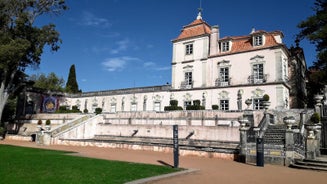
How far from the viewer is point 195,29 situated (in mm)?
33188

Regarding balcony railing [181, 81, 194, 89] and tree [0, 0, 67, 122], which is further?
balcony railing [181, 81, 194, 89]

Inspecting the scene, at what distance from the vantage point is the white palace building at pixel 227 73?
27062 mm

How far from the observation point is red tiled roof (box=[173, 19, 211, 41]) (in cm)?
3241

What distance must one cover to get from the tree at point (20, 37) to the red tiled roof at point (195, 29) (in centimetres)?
1418

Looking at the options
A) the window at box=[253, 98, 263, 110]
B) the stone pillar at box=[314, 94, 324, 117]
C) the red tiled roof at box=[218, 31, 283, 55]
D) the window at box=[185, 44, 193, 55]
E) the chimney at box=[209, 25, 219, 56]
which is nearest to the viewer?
the stone pillar at box=[314, 94, 324, 117]

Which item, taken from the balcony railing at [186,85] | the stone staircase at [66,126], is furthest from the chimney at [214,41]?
the stone staircase at [66,126]

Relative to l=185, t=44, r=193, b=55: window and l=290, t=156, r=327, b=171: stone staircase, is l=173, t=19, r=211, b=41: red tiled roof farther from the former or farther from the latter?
l=290, t=156, r=327, b=171: stone staircase

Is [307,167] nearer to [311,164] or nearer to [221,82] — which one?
[311,164]

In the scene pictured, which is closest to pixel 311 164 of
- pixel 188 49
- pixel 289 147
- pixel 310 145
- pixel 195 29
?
pixel 289 147

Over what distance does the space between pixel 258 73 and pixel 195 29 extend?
9801 millimetres

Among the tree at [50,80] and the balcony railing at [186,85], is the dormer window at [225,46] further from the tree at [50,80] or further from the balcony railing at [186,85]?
the tree at [50,80]

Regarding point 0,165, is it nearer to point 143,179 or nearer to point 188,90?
point 143,179

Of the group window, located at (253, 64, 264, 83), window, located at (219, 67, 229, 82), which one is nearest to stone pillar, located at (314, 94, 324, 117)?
window, located at (253, 64, 264, 83)

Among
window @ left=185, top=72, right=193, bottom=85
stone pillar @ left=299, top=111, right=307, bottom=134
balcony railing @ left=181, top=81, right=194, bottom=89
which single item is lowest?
stone pillar @ left=299, top=111, right=307, bottom=134
